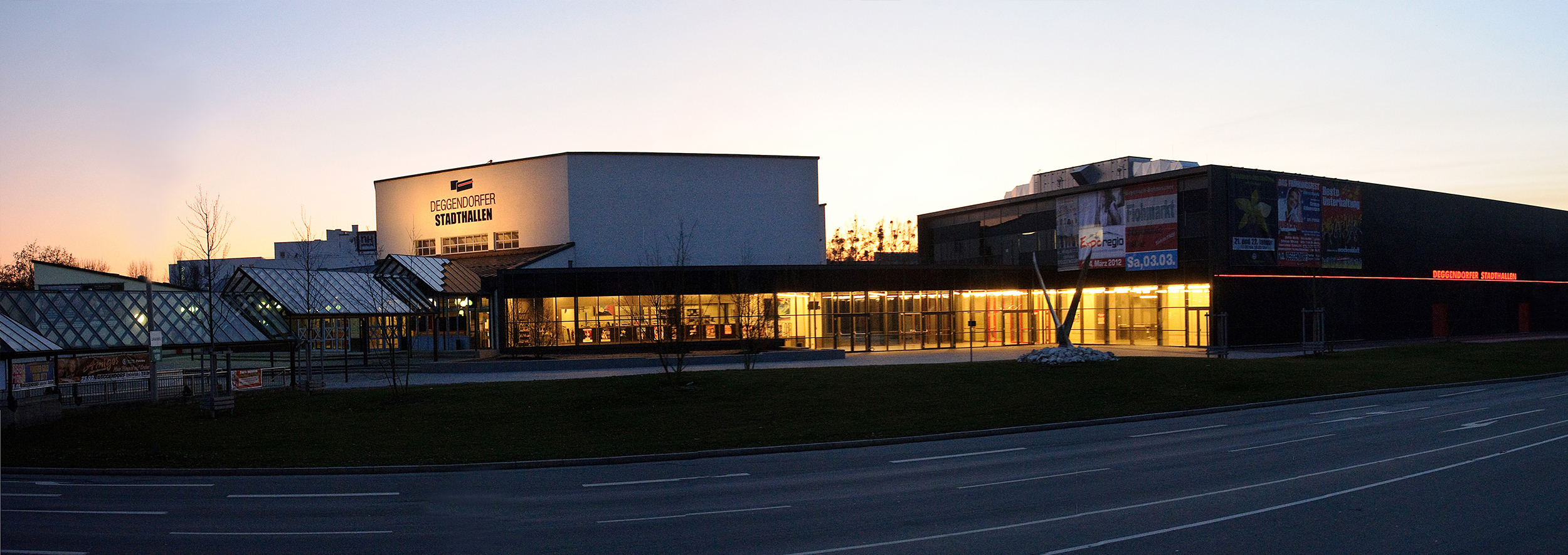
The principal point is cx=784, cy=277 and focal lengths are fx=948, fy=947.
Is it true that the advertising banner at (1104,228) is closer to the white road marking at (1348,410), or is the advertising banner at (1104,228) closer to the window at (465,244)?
the white road marking at (1348,410)

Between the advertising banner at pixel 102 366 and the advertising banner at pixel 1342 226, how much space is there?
193 feet

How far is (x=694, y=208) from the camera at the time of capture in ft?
216

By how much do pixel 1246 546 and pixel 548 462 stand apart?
12.8m

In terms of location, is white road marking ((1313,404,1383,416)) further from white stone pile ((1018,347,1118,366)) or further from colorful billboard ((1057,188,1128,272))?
colorful billboard ((1057,188,1128,272))

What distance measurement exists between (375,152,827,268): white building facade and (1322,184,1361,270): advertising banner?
3246cm

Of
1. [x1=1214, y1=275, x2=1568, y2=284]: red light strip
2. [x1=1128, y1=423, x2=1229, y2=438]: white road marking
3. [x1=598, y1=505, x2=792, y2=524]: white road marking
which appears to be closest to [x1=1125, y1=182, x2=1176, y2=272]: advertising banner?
[x1=1214, y1=275, x2=1568, y2=284]: red light strip

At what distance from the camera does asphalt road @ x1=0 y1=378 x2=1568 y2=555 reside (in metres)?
11.3

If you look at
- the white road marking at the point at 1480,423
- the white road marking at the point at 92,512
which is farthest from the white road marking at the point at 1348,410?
the white road marking at the point at 92,512

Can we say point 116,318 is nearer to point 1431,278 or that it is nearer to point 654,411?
point 654,411

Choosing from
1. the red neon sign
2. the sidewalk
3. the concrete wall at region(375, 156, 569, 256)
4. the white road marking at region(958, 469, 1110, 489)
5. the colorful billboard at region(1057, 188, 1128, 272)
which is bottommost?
the sidewalk

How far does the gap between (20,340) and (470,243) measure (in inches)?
1796

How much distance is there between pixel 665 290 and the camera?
50219mm

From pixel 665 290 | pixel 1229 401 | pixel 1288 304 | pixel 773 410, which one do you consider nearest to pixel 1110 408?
pixel 1229 401

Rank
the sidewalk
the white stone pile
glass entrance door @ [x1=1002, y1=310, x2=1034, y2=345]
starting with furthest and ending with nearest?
glass entrance door @ [x1=1002, y1=310, x2=1034, y2=345], the sidewalk, the white stone pile
